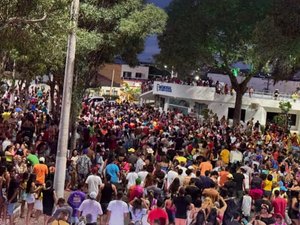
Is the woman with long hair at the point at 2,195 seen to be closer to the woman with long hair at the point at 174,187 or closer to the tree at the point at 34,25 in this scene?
the tree at the point at 34,25

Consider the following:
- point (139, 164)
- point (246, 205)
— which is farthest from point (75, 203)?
point (139, 164)

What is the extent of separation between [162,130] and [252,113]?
2091cm

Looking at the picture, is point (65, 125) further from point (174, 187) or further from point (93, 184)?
point (174, 187)

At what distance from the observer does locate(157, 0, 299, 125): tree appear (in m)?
34.8

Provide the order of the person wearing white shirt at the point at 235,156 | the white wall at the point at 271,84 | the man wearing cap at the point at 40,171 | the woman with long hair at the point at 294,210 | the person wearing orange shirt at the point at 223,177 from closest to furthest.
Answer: the woman with long hair at the point at 294,210, the man wearing cap at the point at 40,171, the person wearing orange shirt at the point at 223,177, the person wearing white shirt at the point at 235,156, the white wall at the point at 271,84

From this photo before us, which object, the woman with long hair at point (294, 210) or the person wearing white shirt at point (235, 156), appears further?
the person wearing white shirt at point (235, 156)

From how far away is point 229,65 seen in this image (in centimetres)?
3806

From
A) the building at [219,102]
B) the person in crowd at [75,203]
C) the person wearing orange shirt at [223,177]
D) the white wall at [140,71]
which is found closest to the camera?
the person in crowd at [75,203]

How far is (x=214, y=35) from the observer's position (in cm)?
3622

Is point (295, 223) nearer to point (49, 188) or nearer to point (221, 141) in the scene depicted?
point (49, 188)

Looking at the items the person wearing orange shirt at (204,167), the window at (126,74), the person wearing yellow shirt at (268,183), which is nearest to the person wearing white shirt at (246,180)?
the person wearing yellow shirt at (268,183)

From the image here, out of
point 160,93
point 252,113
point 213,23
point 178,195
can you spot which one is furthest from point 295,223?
point 160,93

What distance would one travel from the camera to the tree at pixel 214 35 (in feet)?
114

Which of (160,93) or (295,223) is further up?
(160,93)
